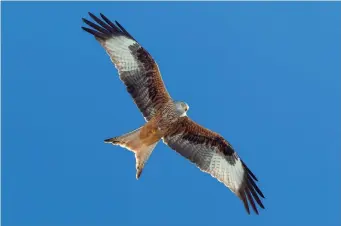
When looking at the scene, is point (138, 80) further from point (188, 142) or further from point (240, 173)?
point (240, 173)

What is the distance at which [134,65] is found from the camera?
8031 millimetres

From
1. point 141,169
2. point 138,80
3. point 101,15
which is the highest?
point 101,15

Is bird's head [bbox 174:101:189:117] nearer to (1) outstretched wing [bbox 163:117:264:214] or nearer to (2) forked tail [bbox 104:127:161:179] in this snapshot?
(1) outstretched wing [bbox 163:117:264:214]

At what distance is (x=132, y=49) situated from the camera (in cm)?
807

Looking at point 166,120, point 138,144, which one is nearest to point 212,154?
point 166,120

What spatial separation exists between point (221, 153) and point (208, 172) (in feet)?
1.26

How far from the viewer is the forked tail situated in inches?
290

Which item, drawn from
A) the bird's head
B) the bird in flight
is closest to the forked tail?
the bird in flight

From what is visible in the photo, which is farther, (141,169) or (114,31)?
(114,31)

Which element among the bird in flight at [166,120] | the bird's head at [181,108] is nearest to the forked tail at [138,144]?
the bird in flight at [166,120]

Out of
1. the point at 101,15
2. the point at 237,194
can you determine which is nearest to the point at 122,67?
the point at 101,15

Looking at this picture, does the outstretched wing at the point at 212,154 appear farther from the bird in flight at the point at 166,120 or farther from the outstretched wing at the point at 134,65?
the outstretched wing at the point at 134,65

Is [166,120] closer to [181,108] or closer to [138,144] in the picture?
[181,108]

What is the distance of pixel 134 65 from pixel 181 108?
115 centimetres
